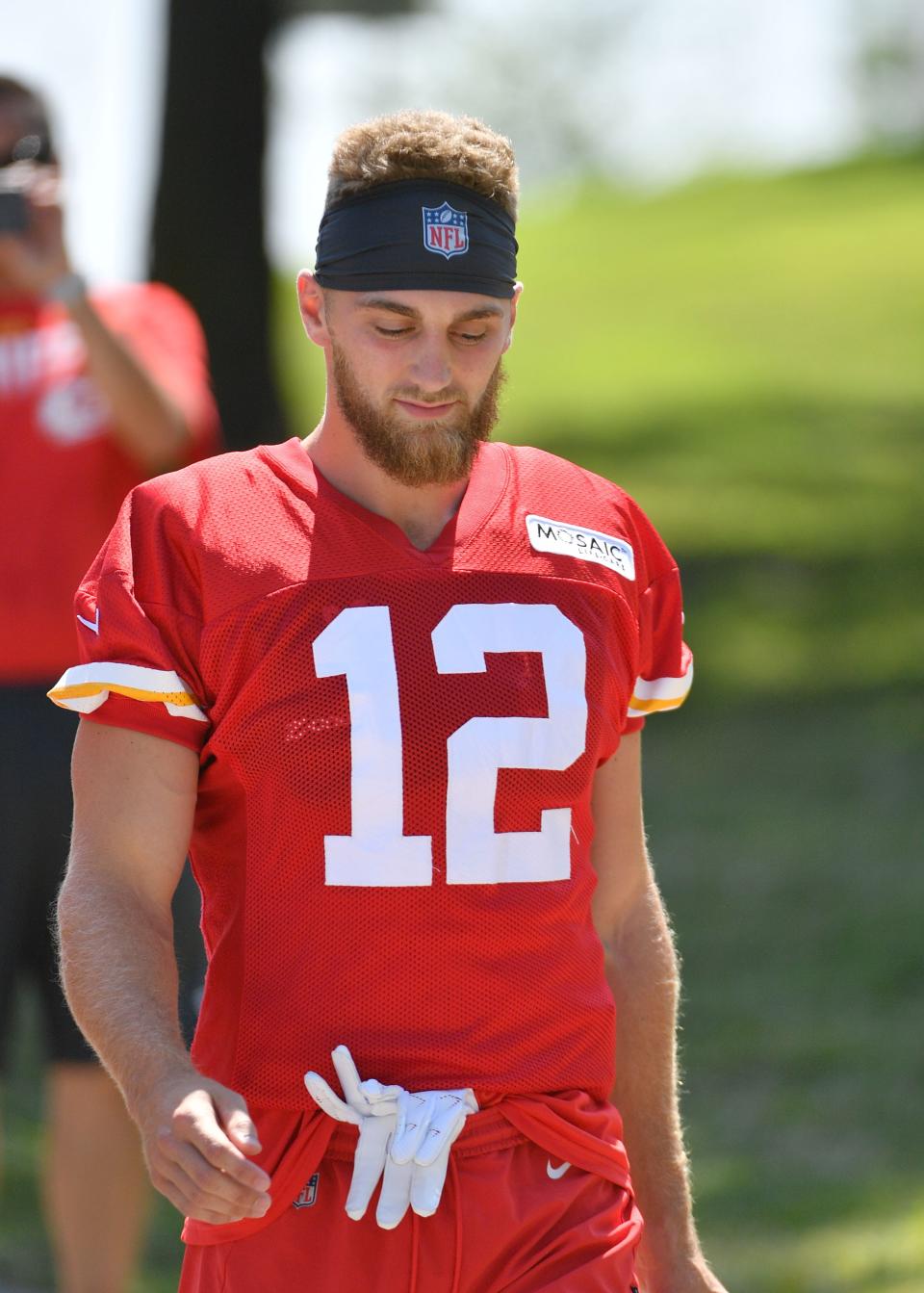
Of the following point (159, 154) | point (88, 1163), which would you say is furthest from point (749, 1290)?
point (159, 154)

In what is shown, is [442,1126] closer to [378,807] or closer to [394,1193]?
[394,1193]

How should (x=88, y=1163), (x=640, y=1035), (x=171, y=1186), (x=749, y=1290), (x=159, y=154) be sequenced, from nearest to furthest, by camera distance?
(x=171, y=1186), (x=640, y=1035), (x=88, y=1163), (x=749, y=1290), (x=159, y=154)

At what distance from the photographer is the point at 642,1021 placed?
328 cm

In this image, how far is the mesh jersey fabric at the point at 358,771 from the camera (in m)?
2.85

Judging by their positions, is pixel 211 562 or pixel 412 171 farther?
pixel 412 171

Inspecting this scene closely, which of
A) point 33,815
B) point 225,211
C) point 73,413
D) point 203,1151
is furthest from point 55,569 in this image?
point 225,211

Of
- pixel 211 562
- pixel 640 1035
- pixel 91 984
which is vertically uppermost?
pixel 211 562

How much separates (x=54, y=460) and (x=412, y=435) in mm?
1959

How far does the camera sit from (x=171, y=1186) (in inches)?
98.6

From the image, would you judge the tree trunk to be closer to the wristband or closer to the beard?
the wristband

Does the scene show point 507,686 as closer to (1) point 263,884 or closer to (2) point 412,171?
(1) point 263,884

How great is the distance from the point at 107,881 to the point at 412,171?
113 centimetres

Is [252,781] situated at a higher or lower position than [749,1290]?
higher

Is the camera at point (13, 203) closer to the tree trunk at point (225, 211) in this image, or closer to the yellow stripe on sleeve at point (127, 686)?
the yellow stripe on sleeve at point (127, 686)
